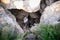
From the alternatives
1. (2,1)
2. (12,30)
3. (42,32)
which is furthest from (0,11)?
(42,32)

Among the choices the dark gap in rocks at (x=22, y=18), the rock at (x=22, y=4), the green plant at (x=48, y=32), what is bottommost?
the dark gap in rocks at (x=22, y=18)

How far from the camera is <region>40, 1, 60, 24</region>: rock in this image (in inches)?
91.3

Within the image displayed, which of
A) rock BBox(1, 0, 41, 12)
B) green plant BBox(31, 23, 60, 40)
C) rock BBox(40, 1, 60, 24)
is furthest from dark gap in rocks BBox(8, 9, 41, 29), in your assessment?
green plant BBox(31, 23, 60, 40)

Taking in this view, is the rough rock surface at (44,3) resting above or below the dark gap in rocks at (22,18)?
above

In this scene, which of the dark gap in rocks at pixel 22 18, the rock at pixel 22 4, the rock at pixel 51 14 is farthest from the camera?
the dark gap in rocks at pixel 22 18

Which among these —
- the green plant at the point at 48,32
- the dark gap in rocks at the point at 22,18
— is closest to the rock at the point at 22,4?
the dark gap in rocks at the point at 22,18

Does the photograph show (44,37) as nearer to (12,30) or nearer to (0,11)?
(12,30)

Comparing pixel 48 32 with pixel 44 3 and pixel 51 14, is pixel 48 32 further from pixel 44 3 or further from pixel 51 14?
pixel 44 3

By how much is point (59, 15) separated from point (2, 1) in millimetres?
683

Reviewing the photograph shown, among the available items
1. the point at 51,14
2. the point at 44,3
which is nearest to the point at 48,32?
the point at 51,14

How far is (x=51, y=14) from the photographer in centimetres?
243

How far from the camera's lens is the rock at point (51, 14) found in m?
2.32

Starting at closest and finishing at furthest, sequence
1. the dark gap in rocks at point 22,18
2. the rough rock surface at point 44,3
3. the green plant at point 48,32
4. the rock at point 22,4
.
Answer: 1. the green plant at point 48,32
2. the rock at point 22,4
3. the dark gap in rocks at point 22,18
4. the rough rock surface at point 44,3

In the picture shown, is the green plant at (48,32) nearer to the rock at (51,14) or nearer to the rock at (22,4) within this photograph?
the rock at (51,14)
